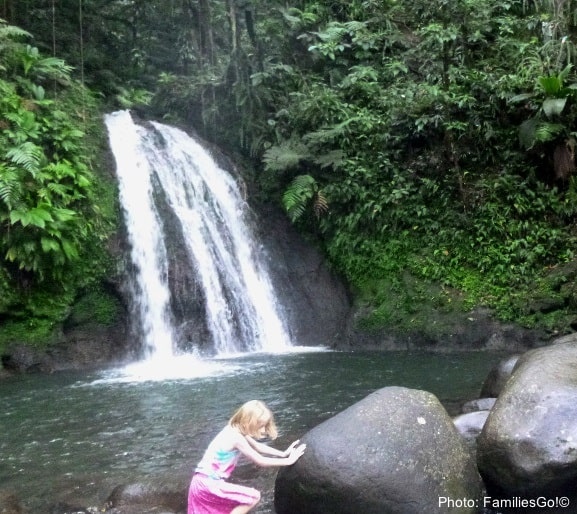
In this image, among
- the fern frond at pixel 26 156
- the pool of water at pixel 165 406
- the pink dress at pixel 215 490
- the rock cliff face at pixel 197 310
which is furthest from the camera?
the rock cliff face at pixel 197 310

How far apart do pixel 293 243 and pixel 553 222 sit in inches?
214

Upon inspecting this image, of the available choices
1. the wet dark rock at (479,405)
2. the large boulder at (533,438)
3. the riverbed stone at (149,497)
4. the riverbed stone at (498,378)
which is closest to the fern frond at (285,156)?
the riverbed stone at (498,378)

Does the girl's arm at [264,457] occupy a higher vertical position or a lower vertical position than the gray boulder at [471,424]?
higher

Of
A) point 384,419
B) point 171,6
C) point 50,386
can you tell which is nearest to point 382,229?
point 50,386

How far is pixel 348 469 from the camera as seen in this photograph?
4457 mm

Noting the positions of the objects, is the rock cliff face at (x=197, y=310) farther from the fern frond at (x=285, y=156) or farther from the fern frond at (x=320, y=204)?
the fern frond at (x=285, y=156)

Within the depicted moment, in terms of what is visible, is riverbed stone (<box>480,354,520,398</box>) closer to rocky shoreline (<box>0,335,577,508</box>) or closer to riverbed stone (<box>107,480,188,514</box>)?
rocky shoreline (<box>0,335,577,508</box>)

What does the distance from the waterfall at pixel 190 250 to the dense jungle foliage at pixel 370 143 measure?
2.22ft

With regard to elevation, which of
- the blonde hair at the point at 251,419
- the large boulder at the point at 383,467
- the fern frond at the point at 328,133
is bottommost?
the large boulder at the point at 383,467

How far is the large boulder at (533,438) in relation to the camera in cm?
452

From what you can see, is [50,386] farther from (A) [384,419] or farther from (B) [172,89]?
(B) [172,89]

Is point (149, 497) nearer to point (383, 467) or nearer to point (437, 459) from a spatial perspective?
point (383, 467)

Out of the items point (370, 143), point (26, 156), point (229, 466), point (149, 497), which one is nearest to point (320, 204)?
point (370, 143)

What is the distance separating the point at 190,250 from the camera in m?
13.5
